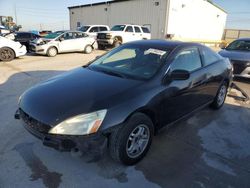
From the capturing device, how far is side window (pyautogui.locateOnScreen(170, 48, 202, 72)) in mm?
3388

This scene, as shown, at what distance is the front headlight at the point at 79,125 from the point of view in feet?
7.73

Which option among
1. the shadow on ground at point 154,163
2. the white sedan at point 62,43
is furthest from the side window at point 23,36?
the shadow on ground at point 154,163

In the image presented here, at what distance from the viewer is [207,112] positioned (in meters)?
4.76

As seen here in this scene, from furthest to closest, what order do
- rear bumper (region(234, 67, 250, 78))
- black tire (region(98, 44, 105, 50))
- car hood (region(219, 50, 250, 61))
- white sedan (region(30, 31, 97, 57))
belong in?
1. black tire (region(98, 44, 105, 50))
2. white sedan (region(30, 31, 97, 57))
3. car hood (region(219, 50, 250, 61))
4. rear bumper (region(234, 67, 250, 78))

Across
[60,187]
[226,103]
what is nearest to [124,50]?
[60,187]

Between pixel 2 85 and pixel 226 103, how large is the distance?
6.08 metres

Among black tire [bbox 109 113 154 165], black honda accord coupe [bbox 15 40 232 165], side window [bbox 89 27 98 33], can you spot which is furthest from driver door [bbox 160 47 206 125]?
side window [bbox 89 27 98 33]

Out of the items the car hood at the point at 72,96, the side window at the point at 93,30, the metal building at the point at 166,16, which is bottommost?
the car hood at the point at 72,96

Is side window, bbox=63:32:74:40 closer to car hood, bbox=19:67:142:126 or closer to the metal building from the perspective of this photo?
car hood, bbox=19:67:142:126

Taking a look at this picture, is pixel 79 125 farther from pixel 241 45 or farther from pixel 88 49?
pixel 88 49

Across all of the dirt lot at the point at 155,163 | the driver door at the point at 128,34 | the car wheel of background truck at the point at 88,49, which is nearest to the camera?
the dirt lot at the point at 155,163

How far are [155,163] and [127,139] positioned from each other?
2.05 feet

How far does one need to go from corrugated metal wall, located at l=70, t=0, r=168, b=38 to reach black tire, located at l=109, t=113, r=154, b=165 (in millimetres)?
19663

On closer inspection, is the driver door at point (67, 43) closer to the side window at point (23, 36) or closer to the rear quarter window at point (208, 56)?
the side window at point (23, 36)
